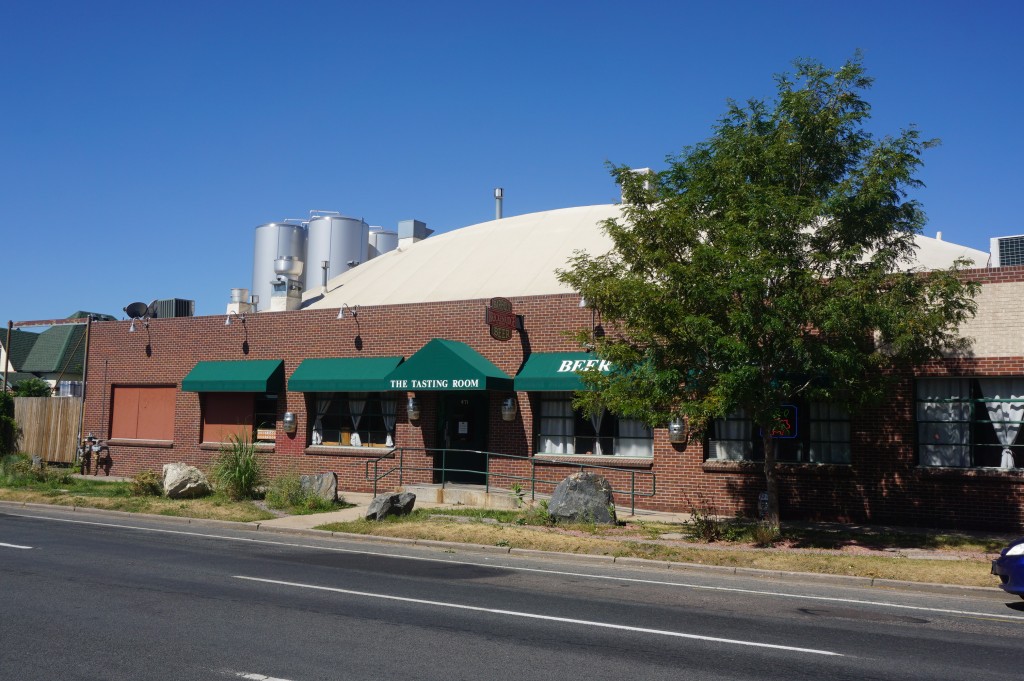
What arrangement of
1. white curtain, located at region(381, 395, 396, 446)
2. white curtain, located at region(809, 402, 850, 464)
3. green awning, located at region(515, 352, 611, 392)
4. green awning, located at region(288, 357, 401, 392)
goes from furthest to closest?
white curtain, located at region(381, 395, 396, 446), green awning, located at region(288, 357, 401, 392), green awning, located at region(515, 352, 611, 392), white curtain, located at region(809, 402, 850, 464)

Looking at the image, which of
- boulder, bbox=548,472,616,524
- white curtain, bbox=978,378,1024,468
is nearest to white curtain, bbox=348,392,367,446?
boulder, bbox=548,472,616,524

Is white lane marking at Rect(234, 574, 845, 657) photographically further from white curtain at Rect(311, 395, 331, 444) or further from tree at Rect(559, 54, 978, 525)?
white curtain at Rect(311, 395, 331, 444)

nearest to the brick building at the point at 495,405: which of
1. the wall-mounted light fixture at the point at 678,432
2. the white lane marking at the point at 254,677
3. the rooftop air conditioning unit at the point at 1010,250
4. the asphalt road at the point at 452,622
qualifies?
the wall-mounted light fixture at the point at 678,432

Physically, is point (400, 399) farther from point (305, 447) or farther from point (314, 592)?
point (314, 592)

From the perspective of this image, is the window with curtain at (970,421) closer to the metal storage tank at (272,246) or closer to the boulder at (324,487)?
the boulder at (324,487)

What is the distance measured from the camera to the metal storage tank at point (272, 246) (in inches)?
2077

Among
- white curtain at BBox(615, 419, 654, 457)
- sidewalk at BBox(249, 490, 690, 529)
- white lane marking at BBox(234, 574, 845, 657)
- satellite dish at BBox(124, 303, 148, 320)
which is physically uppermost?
satellite dish at BBox(124, 303, 148, 320)

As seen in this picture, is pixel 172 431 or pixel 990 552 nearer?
pixel 990 552

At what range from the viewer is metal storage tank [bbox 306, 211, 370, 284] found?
5066 cm

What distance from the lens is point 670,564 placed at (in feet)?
44.4

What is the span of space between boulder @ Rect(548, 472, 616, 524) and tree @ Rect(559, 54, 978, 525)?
1996 mm

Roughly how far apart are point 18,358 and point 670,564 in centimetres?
5463

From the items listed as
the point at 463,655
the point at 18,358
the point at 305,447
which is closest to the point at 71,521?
the point at 305,447

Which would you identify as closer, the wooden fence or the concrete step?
the concrete step
